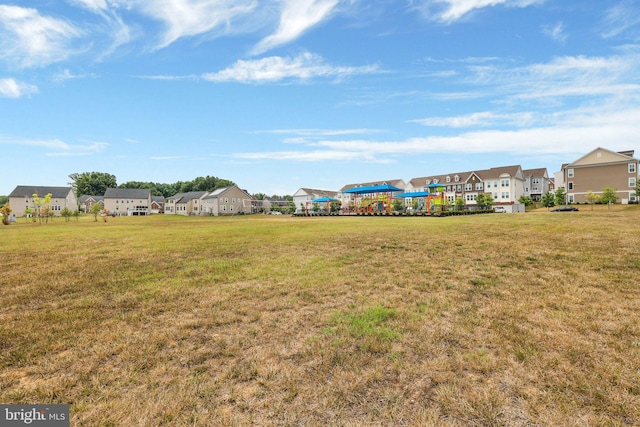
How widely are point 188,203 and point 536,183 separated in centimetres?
9184

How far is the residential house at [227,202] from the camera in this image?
7319cm

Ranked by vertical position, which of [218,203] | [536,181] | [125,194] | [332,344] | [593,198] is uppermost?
[125,194]

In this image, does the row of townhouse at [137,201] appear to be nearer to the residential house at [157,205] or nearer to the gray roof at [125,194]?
the gray roof at [125,194]

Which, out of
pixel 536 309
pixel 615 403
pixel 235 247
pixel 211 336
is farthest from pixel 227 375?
pixel 235 247

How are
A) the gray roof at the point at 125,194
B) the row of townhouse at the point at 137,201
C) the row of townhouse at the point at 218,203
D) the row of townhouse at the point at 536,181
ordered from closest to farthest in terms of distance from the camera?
1. the row of townhouse at the point at 536,181
2. the row of townhouse at the point at 137,201
3. the row of townhouse at the point at 218,203
4. the gray roof at the point at 125,194

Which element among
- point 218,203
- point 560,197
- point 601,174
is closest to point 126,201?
point 218,203

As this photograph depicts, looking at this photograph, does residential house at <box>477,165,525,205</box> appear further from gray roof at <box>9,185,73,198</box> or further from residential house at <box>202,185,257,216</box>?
gray roof at <box>9,185,73,198</box>

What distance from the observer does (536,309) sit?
4871 mm

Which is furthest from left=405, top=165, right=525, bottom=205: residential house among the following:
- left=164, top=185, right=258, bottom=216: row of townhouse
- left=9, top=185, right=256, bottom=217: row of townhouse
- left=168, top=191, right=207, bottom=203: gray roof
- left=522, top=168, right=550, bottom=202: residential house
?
left=168, top=191, right=207, bottom=203: gray roof

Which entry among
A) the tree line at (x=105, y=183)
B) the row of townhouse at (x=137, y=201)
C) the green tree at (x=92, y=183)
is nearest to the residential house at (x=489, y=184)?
the row of townhouse at (x=137, y=201)

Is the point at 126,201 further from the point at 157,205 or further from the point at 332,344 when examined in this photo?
the point at 332,344

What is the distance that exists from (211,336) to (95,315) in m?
2.46

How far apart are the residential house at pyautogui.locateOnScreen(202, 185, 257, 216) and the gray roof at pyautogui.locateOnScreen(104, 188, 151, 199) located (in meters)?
25.0

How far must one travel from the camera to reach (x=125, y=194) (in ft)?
281
